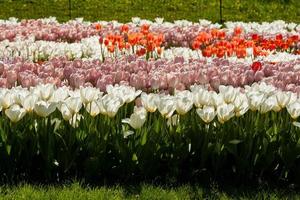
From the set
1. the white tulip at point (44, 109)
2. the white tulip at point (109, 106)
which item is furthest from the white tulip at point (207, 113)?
the white tulip at point (44, 109)

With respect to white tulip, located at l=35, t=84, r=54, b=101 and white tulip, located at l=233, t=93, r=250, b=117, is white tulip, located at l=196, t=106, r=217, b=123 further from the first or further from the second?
white tulip, located at l=35, t=84, r=54, b=101

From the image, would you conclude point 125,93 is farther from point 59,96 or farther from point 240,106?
point 240,106

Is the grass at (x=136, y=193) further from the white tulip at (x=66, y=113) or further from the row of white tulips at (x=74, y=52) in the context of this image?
the row of white tulips at (x=74, y=52)

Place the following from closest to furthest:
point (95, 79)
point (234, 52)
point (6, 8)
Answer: point (95, 79) → point (234, 52) → point (6, 8)

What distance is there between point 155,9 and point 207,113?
47.3 ft

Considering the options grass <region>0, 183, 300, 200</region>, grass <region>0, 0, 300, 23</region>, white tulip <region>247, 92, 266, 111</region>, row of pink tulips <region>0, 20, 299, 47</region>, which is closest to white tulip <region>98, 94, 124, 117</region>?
grass <region>0, 183, 300, 200</region>

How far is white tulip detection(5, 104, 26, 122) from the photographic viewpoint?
17.4 ft

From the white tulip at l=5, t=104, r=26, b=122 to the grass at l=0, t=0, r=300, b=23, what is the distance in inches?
484

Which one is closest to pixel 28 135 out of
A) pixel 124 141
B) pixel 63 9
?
pixel 124 141

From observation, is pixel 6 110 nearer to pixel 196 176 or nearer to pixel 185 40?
pixel 196 176

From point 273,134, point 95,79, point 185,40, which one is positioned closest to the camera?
point 273,134

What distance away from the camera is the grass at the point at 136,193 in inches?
196

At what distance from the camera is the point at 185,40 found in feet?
37.6

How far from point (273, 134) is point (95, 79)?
7.82 feet
